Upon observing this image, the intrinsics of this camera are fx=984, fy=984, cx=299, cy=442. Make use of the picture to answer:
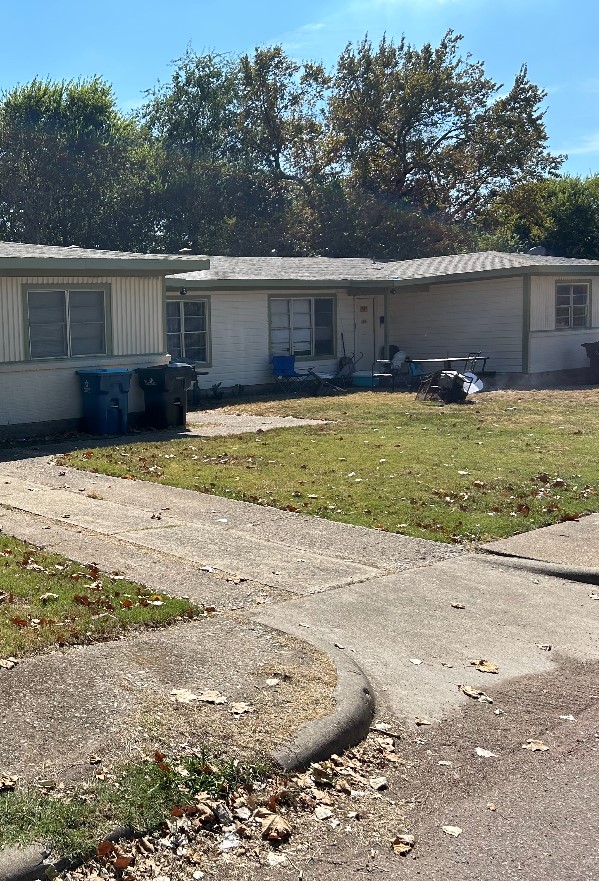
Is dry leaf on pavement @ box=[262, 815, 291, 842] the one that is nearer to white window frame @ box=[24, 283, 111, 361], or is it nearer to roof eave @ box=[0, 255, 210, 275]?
roof eave @ box=[0, 255, 210, 275]

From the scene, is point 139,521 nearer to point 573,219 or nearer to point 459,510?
point 459,510

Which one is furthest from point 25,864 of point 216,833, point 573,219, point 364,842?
point 573,219

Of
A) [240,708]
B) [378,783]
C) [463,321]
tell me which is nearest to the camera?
[378,783]

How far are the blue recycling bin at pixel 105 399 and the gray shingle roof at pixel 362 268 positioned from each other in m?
5.83

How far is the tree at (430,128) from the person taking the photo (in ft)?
153

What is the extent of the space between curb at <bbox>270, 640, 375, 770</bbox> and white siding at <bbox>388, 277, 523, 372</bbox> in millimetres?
21121

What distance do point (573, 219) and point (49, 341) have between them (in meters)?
36.5

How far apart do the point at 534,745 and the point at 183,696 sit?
179cm

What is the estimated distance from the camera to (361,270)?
29.0 m

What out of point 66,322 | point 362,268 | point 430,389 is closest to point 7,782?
point 66,322

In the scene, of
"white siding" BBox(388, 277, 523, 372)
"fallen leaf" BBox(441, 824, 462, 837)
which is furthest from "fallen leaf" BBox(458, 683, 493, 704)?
"white siding" BBox(388, 277, 523, 372)

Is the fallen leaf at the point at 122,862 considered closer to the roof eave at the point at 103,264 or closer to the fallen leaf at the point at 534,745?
the fallen leaf at the point at 534,745

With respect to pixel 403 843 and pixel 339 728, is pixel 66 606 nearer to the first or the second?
pixel 339 728

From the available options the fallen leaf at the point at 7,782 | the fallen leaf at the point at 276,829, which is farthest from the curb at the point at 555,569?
the fallen leaf at the point at 7,782
